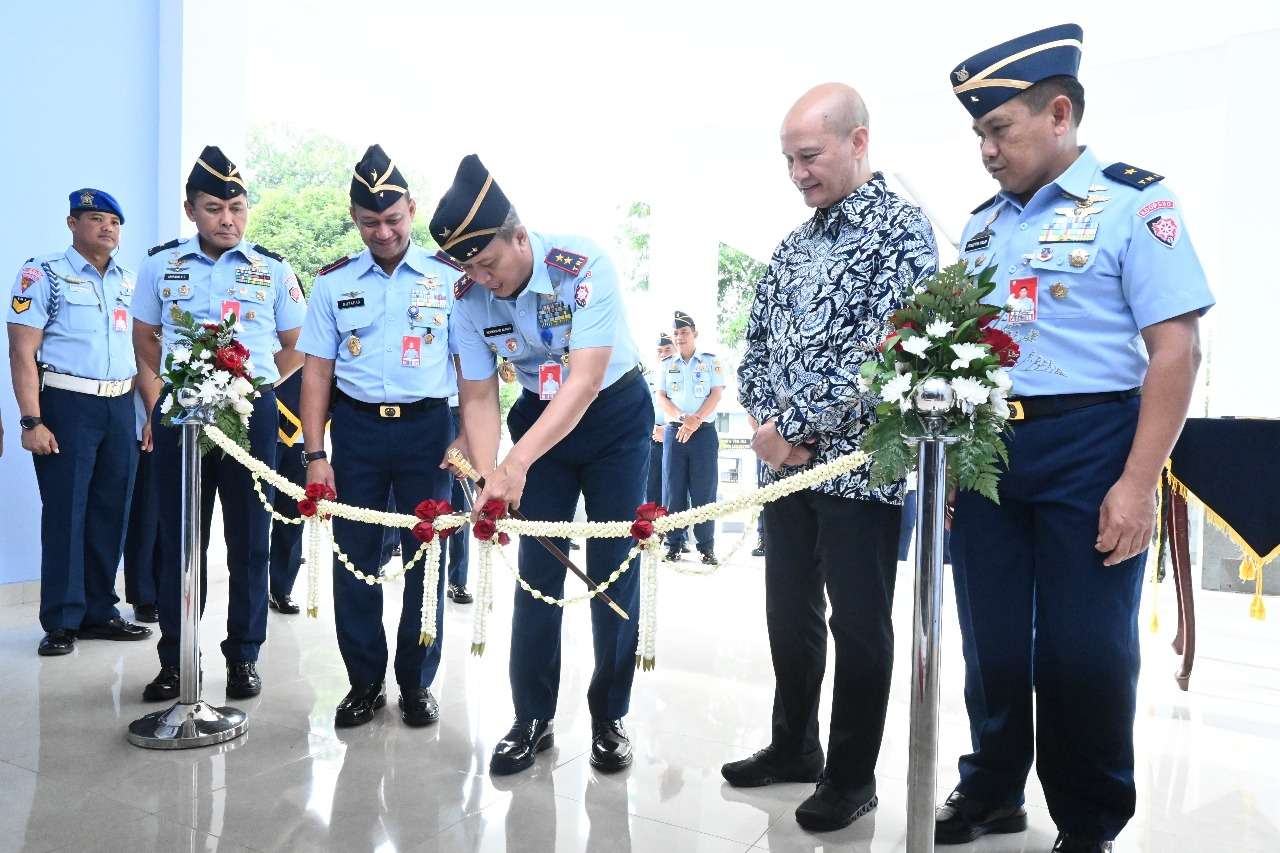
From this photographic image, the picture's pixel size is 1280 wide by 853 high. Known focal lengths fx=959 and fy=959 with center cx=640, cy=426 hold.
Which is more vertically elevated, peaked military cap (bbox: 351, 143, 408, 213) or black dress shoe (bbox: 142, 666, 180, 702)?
peaked military cap (bbox: 351, 143, 408, 213)

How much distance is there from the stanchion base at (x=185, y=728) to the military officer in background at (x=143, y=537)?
1600 mm

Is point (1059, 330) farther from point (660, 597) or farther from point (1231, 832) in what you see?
point (660, 597)

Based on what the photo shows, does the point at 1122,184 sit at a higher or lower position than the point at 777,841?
higher

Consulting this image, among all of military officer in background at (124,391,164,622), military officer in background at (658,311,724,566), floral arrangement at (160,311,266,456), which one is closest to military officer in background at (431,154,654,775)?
floral arrangement at (160,311,266,456)

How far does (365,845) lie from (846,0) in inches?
229

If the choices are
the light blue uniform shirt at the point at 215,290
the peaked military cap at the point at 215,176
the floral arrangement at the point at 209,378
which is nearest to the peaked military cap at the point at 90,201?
the light blue uniform shirt at the point at 215,290

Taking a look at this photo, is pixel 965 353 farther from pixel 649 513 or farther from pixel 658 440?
pixel 658 440

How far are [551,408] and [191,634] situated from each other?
4.34 feet

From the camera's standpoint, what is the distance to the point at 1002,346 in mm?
1600

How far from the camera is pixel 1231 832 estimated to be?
2.20 metres

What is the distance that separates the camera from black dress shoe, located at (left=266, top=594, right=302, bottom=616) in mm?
4367

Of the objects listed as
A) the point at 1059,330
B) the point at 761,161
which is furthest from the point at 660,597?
the point at 761,161

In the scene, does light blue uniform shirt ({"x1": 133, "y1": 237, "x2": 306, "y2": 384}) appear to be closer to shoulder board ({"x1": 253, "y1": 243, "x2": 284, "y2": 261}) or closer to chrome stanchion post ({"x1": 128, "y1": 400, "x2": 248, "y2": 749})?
shoulder board ({"x1": 253, "y1": 243, "x2": 284, "y2": 261})

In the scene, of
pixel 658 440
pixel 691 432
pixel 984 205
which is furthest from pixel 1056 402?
pixel 658 440
